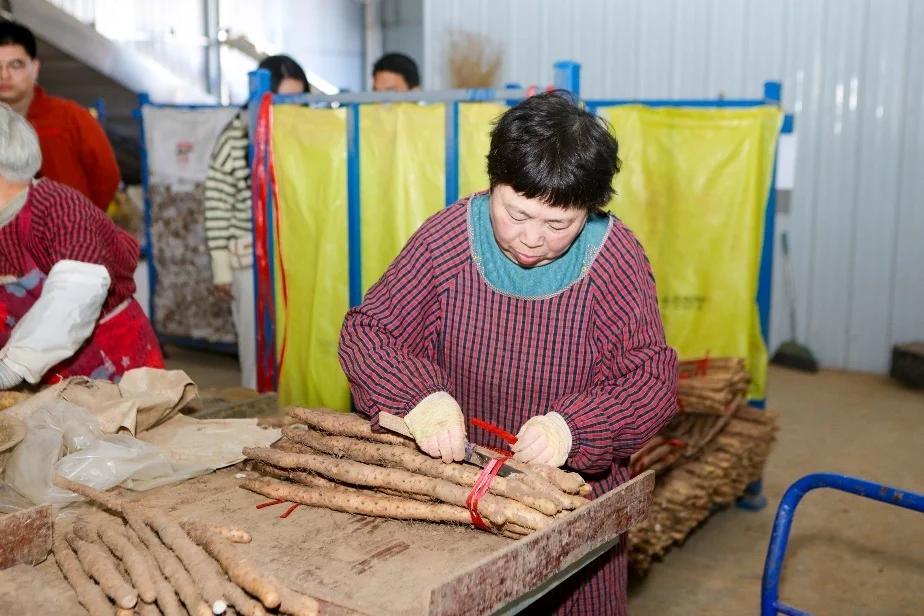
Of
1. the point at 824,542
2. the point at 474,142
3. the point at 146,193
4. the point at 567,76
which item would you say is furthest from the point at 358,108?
the point at 146,193

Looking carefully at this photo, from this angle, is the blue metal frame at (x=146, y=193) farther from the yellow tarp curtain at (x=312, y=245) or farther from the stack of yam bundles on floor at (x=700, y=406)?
the stack of yam bundles on floor at (x=700, y=406)

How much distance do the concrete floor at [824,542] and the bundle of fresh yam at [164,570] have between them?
2.57m

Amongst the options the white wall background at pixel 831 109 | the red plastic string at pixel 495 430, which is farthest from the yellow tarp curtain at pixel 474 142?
the white wall background at pixel 831 109

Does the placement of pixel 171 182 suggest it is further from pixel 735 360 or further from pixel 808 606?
pixel 808 606

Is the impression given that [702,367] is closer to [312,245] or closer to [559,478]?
[312,245]

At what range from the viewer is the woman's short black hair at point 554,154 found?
2.09 meters

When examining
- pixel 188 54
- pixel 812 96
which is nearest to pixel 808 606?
pixel 812 96

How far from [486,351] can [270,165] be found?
230cm

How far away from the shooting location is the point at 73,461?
2393mm

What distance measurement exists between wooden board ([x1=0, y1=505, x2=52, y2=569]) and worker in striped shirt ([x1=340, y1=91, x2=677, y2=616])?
2.39 ft

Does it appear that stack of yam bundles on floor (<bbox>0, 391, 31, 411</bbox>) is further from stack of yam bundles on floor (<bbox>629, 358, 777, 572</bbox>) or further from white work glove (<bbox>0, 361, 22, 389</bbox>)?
stack of yam bundles on floor (<bbox>629, 358, 777, 572</bbox>)

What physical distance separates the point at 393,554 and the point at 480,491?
22cm

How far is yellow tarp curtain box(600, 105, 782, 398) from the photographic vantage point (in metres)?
4.73

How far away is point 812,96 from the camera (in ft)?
26.3
